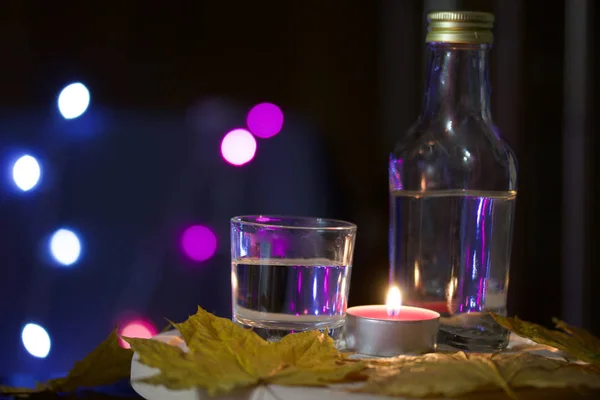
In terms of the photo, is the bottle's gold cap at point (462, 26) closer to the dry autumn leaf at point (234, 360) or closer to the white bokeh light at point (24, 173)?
the dry autumn leaf at point (234, 360)

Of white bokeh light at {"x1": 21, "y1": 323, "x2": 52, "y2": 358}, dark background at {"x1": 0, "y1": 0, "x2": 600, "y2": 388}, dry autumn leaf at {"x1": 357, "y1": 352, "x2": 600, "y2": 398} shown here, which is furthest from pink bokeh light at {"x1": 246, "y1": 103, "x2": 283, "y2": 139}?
dry autumn leaf at {"x1": 357, "y1": 352, "x2": 600, "y2": 398}

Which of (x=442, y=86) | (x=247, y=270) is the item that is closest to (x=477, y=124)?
(x=442, y=86)

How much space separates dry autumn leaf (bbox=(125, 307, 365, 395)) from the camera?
1.66 ft

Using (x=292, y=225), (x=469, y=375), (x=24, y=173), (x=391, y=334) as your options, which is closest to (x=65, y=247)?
(x=24, y=173)

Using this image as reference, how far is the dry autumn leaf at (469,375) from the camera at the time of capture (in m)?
0.53

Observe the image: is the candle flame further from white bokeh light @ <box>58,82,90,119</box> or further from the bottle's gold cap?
white bokeh light @ <box>58,82,90,119</box>

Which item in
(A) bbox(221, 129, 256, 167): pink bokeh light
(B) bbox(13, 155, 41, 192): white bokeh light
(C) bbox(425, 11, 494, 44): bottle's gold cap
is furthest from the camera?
(A) bbox(221, 129, 256, 167): pink bokeh light

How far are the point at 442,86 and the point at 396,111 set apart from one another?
30cm

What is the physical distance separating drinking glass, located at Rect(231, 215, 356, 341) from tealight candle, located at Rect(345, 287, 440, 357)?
0.08 feet

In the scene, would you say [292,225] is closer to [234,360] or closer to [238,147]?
[234,360]

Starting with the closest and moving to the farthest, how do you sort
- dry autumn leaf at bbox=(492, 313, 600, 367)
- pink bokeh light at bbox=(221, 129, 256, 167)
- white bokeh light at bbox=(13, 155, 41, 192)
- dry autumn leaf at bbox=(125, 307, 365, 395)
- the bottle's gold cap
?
dry autumn leaf at bbox=(125, 307, 365, 395), dry autumn leaf at bbox=(492, 313, 600, 367), the bottle's gold cap, white bokeh light at bbox=(13, 155, 41, 192), pink bokeh light at bbox=(221, 129, 256, 167)

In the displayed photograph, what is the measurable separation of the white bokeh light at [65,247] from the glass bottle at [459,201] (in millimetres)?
419

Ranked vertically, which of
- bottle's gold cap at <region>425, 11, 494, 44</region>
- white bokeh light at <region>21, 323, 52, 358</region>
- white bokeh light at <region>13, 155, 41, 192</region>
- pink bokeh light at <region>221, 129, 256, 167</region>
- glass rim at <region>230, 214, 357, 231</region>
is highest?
bottle's gold cap at <region>425, 11, 494, 44</region>

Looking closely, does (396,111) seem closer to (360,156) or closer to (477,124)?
(360,156)
